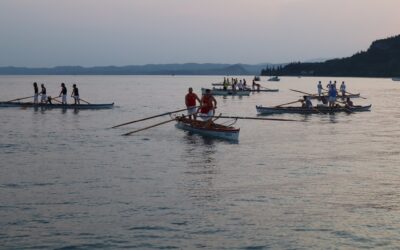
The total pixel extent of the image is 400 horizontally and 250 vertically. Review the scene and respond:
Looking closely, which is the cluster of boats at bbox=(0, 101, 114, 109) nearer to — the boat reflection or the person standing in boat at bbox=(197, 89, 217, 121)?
the person standing in boat at bbox=(197, 89, 217, 121)

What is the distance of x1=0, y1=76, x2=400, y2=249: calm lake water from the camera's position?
14.1 m

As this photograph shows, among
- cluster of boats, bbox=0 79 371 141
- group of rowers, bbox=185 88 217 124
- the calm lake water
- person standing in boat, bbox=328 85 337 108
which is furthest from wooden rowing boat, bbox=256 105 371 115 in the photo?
group of rowers, bbox=185 88 217 124

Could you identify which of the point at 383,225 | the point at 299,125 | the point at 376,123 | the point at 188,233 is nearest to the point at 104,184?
the point at 188,233

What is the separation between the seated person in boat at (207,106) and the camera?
33431 mm

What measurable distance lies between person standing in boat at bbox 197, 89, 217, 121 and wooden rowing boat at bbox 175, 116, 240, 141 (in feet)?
1.38

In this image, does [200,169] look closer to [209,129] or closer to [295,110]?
[209,129]

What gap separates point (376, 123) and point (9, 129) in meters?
25.3

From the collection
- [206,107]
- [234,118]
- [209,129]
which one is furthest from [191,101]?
[234,118]

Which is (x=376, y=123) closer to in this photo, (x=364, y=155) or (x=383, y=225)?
(x=364, y=155)

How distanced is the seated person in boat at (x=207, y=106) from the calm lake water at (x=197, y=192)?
4.40ft

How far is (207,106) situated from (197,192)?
15250 mm

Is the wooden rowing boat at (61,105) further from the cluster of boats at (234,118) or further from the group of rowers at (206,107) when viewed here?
the group of rowers at (206,107)

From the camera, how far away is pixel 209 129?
32.6 metres

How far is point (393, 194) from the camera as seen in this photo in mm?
18531
